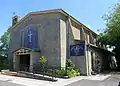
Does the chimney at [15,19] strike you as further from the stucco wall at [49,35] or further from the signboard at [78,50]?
the signboard at [78,50]

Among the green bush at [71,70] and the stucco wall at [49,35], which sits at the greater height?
the stucco wall at [49,35]

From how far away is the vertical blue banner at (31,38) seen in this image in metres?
24.0

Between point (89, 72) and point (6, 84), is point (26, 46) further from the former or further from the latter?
point (6, 84)

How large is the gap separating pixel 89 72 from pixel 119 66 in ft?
45.2

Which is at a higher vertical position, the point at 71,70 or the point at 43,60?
the point at 43,60

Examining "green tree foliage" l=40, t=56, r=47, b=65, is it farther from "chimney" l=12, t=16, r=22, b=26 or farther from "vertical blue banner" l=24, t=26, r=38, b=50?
"chimney" l=12, t=16, r=22, b=26

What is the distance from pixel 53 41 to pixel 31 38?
3.69m

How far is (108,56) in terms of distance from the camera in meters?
33.9

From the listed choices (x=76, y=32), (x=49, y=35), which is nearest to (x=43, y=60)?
(x=49, y=35)

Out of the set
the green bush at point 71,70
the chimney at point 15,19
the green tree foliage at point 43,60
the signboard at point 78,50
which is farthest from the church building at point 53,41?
the chimney at point 15,19

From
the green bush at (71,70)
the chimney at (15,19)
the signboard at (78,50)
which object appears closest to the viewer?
the green bush at (71,70)

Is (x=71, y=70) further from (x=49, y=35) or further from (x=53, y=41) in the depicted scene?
(x=49, y=35)

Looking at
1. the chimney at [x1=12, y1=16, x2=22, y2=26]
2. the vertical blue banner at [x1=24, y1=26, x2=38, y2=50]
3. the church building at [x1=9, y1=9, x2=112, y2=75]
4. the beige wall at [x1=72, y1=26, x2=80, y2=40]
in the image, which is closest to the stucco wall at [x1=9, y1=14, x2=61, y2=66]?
the church building at [x1=9, y1=9, x2=112, y2=75]

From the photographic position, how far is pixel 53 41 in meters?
22.4
